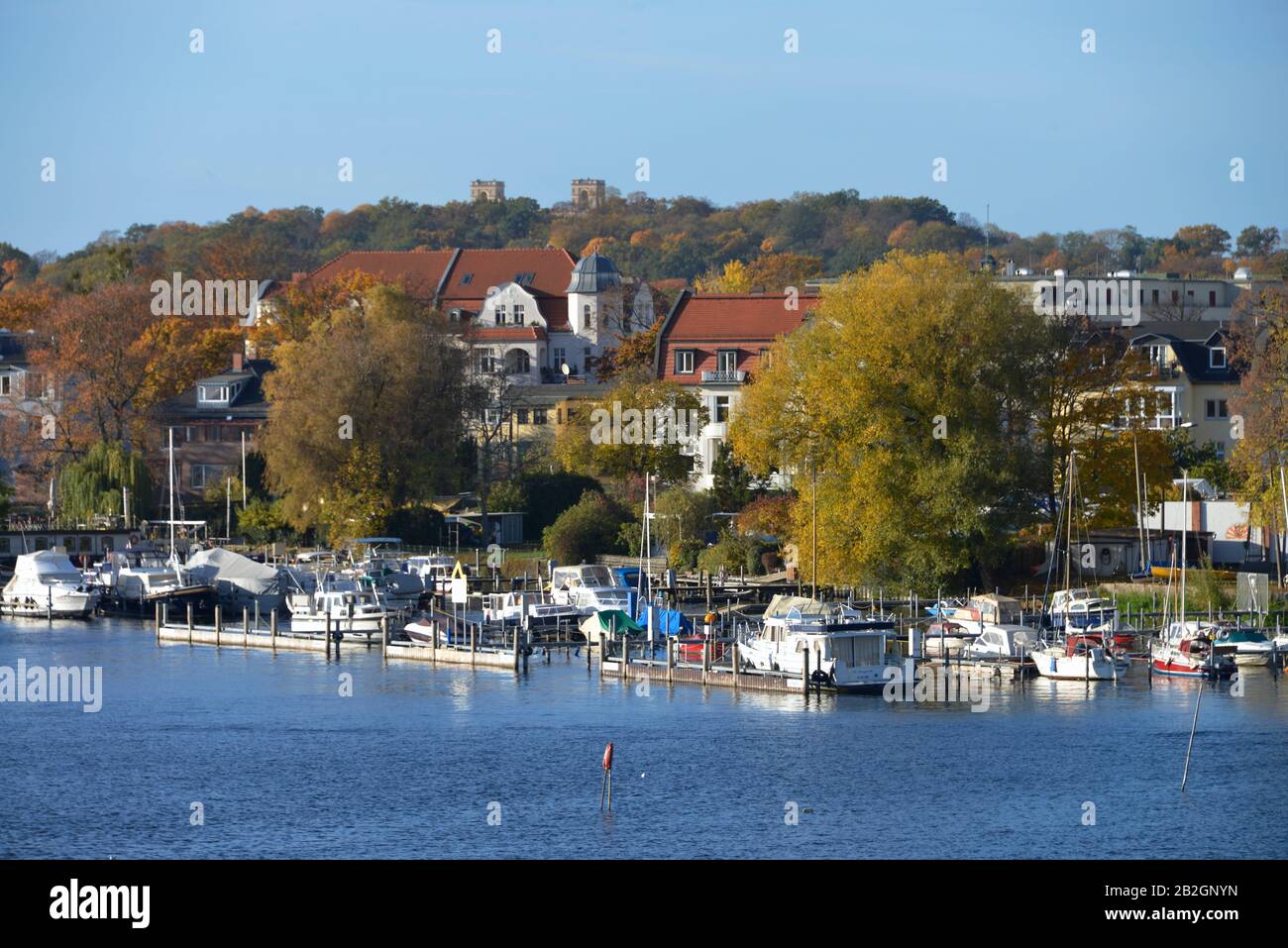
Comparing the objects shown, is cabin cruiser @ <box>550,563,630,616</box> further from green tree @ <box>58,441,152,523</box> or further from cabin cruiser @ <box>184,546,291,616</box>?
green tree @ <box>58,441,152,523</box>

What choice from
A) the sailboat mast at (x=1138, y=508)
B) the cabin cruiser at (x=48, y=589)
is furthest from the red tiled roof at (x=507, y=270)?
the sailboat mast at (x=1138, y=508)

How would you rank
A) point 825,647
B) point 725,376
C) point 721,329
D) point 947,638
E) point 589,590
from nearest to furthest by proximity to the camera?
1. point 825,647
2. point 947,638
3. point 589,590
4. point 725,376
5. point 721,329

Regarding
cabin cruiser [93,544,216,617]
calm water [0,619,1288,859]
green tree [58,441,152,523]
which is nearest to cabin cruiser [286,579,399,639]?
cabin cruiser [93,544,216,617]

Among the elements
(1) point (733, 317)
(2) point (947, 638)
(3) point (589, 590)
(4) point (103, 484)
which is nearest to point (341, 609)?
(3) point (589, 590)

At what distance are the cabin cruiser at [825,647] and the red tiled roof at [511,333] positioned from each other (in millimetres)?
59881

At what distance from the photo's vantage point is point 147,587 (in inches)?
3204

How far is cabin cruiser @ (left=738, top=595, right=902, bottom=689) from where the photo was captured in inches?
2238

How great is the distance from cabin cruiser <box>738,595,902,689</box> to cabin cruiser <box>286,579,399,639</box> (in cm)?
1690

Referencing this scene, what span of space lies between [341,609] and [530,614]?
8032 millimetres

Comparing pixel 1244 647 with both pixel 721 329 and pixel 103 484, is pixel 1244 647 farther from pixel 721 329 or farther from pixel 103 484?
pixel 103 484

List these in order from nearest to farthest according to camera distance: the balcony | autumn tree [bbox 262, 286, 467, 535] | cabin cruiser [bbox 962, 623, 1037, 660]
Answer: cabin cruiser [bbox 962, 623, 1037, 660], autumn tree [bbox 262, 286, 467, 535], the balcony

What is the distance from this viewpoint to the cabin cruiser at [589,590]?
6938 centimetres
